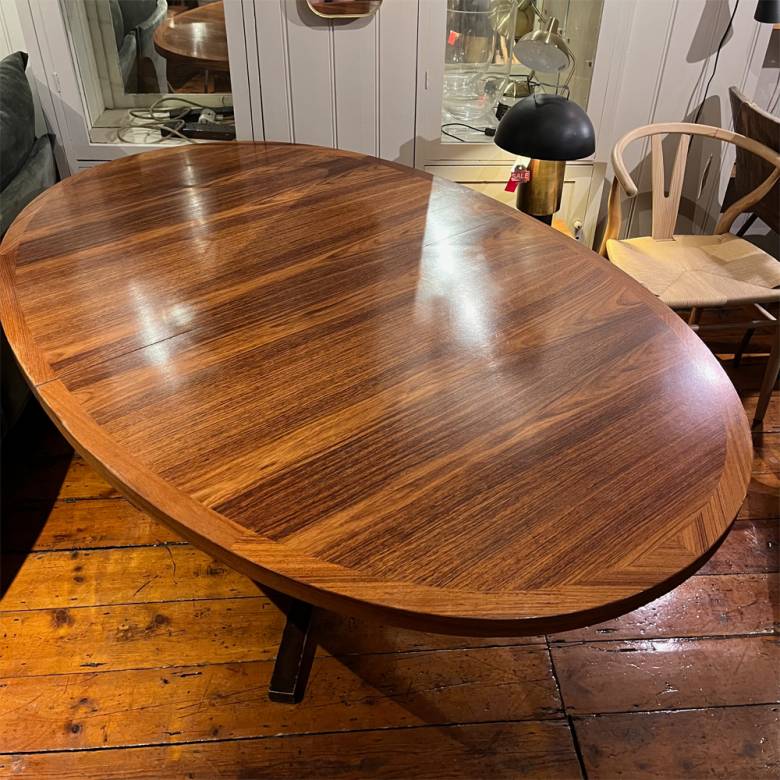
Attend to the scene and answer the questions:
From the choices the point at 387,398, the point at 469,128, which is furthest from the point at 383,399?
the point at 469,128

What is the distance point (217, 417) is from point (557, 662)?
957 millimetres

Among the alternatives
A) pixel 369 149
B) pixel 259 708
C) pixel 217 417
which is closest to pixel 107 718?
pixel 259 708

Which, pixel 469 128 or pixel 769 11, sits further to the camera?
pixel 469 128

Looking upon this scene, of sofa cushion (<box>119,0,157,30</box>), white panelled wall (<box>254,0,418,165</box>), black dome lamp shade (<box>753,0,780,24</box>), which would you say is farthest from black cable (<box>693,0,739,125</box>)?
sofa cushion (<box>119,0,157,30</box>)

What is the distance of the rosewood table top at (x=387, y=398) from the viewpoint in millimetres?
838

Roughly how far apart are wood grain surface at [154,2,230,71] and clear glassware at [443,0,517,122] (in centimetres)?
70

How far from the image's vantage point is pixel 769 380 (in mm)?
2109

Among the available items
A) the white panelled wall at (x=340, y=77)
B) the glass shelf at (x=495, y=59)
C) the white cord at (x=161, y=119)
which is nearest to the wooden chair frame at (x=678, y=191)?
the glass shelf at (x=495, y=59)

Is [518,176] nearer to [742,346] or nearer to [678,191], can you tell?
[678,191]

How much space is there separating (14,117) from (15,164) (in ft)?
0.42

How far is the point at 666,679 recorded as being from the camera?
1.52 meters

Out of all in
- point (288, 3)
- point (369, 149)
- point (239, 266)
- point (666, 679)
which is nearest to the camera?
point (239, 266)

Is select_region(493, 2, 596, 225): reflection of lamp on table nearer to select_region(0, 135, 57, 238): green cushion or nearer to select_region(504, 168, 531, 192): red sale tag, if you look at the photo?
select_region(504, 168, 531, 192): red sale tag

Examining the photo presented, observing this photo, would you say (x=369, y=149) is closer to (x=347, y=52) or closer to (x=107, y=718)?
(x=347, y=52)
